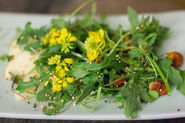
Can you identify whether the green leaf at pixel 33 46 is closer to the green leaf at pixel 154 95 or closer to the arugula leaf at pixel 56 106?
the arugula leaf at pixel 56 106

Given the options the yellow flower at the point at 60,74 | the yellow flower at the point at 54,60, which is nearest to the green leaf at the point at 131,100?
the yellow flower at the point at 60,74

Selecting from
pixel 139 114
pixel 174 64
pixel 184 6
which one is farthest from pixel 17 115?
pixel 184 6

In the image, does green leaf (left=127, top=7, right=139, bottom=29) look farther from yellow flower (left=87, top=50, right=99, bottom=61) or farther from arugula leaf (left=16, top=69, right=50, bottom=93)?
arugula leaf (left=16, top=69, right=50, bottom=93)

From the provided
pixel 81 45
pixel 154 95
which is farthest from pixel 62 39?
pixel 154 95

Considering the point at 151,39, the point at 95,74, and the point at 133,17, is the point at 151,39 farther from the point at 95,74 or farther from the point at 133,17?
the point at 95,74

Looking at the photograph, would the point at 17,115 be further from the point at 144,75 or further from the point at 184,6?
the point at 184,6

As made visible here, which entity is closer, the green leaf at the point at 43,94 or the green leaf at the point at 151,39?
the green leaf at the point at 43,94
